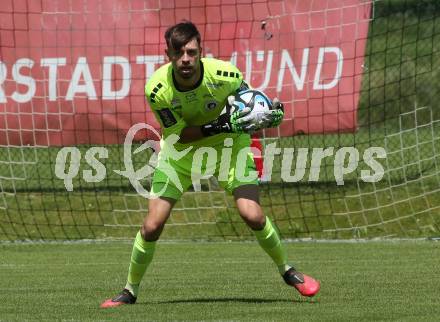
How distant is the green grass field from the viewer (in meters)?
7.89

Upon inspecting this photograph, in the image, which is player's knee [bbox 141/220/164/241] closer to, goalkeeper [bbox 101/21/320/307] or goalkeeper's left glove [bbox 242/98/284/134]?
goalkeeper [bbox 101/21/320/307]

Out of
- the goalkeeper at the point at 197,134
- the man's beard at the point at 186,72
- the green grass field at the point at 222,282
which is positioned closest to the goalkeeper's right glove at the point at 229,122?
the goalkeeper at the point at 197,134

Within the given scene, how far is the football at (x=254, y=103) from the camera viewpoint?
825 centimetres

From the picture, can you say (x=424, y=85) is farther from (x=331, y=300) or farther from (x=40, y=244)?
(x=331, y=300)

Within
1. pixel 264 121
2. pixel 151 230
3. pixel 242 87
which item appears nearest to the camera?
pixel 264 121

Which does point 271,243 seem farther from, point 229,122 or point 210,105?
point 210,105

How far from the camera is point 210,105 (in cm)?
859

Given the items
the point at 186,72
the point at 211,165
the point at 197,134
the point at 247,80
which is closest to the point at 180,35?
the point at 186,72

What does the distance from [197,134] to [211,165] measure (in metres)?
0.29

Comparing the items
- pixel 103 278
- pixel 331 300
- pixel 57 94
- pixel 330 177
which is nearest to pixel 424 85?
pixel 330 177

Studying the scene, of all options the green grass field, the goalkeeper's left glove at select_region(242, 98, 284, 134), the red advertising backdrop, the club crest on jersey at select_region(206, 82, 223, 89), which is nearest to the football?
the goalkeeper's left glove at select_region(242, 98, 284, 134)

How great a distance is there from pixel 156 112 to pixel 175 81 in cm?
28

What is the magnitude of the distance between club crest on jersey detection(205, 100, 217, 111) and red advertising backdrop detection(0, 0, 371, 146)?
244 inches

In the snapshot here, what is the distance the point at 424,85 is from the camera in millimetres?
20734
